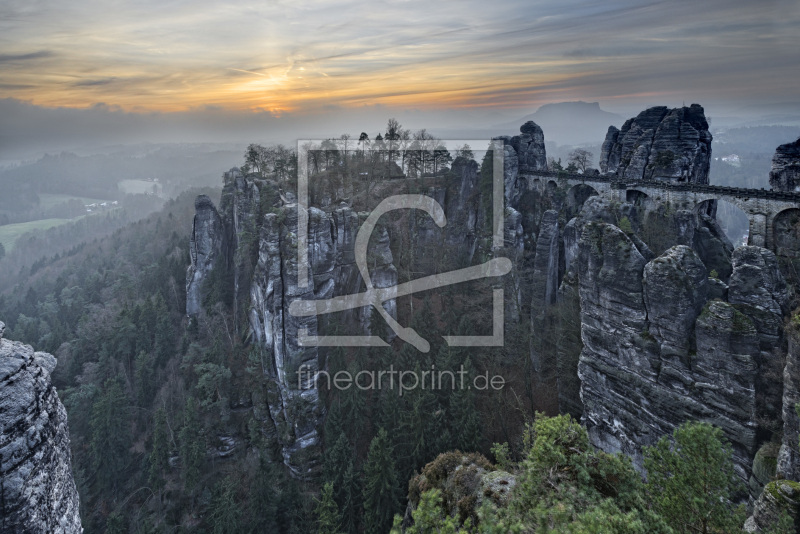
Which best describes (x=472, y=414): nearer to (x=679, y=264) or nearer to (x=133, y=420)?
(x=679, y=264)

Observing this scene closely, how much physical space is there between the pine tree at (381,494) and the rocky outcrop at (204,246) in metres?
27.3

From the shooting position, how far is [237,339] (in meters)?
37.8

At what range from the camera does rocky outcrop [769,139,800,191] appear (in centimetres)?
2312

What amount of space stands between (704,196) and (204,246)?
141 feet

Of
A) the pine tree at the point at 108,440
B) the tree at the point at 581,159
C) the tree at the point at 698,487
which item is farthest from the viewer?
the tree at the point at 581,159

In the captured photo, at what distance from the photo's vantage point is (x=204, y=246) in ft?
138

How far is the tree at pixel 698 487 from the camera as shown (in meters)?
8.62

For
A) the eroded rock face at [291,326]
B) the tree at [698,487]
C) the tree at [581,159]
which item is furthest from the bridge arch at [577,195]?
the tree at [698,487]

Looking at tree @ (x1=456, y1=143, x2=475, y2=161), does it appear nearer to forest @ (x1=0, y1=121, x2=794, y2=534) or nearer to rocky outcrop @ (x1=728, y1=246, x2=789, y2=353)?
forest @ (x1=0, y1=121, x2=794, y2=534)

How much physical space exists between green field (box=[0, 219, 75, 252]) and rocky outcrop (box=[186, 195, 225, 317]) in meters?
120

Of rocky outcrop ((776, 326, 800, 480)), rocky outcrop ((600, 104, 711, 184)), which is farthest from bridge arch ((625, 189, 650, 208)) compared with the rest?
rocky outcrop ((776, 326, 800, 480))

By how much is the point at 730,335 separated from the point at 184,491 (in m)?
34.8

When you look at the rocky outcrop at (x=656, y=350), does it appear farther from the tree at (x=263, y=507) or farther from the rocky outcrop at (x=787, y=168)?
the tree at (x=263, y=507)

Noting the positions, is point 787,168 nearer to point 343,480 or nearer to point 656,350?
point 656,350
